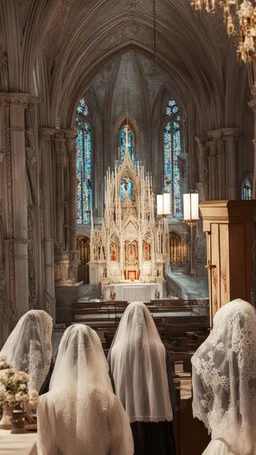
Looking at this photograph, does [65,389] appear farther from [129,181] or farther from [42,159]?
[129,181]

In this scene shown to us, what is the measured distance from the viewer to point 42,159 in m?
26.7

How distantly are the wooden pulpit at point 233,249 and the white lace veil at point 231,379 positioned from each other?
10.6 feet

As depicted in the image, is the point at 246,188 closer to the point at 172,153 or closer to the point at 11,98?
the point at 172,153

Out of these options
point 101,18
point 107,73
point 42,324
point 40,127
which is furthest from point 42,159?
point 42,324

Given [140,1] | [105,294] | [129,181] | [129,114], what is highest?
[140,1]

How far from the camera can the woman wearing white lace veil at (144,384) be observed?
20.9 ft

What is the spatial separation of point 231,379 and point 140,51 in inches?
1115

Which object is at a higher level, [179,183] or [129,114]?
[129,114]

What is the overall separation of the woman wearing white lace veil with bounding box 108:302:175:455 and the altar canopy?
85.4 feet

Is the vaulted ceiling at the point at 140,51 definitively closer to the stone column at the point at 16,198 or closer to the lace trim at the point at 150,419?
the stone column at the point at 16,198

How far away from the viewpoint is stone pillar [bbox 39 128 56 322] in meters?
25.3

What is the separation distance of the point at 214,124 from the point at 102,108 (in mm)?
11194

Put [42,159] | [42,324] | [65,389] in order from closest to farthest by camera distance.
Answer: [65,389] < [42,324] < [42,159]

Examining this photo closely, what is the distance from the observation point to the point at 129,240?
32.8 metres
